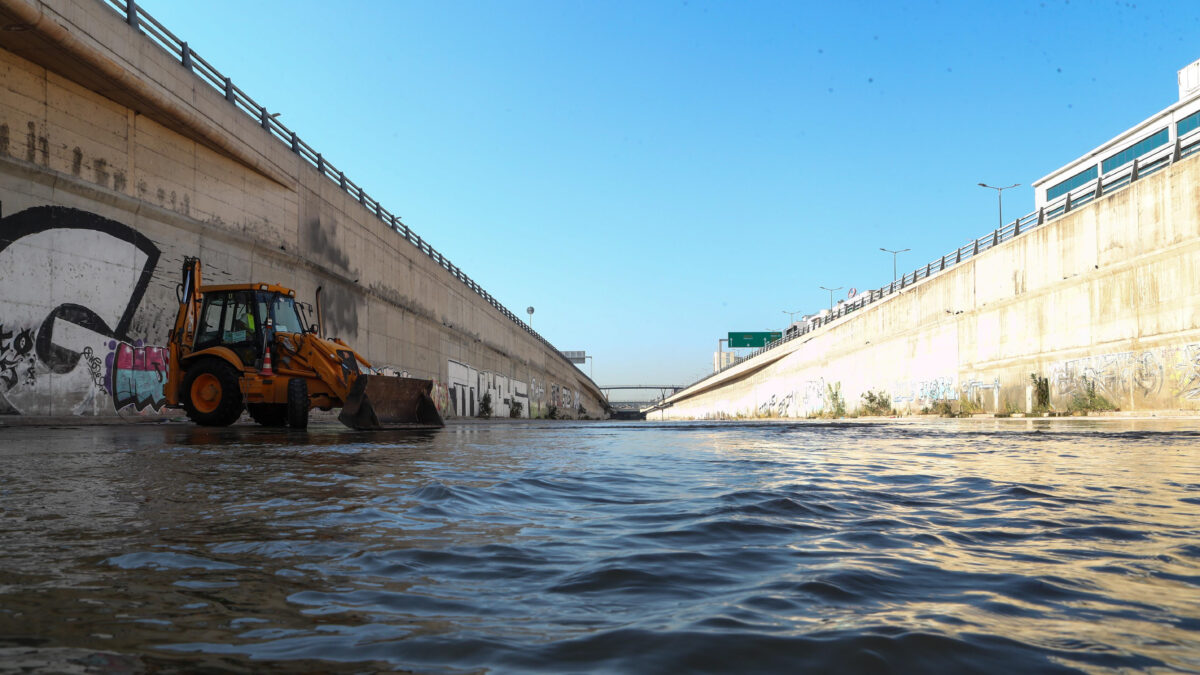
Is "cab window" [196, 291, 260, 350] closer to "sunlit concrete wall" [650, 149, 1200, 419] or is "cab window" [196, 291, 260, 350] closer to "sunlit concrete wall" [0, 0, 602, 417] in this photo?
"sunlit concrete wall" [0, 0, 602, 417]

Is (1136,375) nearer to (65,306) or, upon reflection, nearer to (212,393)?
(212,393)

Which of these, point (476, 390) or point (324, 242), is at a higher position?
point (324, 242)

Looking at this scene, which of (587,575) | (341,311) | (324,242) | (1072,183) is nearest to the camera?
(587,575)

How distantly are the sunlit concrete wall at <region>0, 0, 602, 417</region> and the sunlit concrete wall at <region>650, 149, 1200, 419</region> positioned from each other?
82.7ft

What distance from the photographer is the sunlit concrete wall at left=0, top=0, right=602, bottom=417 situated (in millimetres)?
14898

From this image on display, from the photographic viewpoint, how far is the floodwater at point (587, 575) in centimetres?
175

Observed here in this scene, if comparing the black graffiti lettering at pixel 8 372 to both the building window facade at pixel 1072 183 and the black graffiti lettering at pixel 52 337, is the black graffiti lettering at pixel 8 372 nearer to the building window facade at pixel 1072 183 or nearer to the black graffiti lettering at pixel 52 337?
the black graffiti lettering at pixel 52 337

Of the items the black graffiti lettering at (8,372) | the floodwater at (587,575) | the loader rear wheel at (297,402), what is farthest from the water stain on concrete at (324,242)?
the floodwater at (587,575)

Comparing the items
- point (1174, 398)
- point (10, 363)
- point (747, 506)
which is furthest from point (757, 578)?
point (1174, 398)

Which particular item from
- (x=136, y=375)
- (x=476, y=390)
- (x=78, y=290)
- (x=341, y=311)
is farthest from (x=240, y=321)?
(x=476, y=390)

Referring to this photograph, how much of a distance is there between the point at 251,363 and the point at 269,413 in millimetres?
1487

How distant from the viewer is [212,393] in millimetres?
14695

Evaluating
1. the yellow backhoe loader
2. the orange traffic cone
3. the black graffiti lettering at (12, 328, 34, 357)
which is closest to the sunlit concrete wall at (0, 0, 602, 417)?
the black graffiti lettering at (12, 328, 34, 357)

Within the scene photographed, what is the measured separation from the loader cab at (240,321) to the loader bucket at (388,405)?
2098 mm
